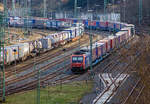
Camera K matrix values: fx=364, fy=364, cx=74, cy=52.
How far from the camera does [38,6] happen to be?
116 metres

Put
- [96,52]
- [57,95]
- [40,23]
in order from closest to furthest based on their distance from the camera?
[57,95], [96,52], [40,23]

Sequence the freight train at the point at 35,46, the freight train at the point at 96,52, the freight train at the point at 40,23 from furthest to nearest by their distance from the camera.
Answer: the freight train at the point at 40,23 → the freight train at the point at 35,46 → the freight train at the point at 96,52

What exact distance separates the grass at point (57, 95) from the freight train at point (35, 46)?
9329 mm

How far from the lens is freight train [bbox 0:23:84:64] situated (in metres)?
36.8

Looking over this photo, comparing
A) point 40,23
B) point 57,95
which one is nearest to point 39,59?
point 57,95

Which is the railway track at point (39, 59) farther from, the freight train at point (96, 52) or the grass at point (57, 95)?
the grass at point (57, 95)

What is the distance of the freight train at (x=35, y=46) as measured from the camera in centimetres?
3681

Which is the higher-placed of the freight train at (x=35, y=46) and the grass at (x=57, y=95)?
the freight train at (x=35, y=46)

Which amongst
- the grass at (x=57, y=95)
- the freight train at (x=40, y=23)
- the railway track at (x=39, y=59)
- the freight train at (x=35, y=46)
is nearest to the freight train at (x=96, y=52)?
the grass at (x=57, y=95)

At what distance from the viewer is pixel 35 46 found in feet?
145

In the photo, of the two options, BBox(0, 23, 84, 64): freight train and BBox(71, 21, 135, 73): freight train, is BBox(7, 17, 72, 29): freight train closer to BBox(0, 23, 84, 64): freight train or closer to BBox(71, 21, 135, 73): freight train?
BBox(0, 23, 84, 64): freight train

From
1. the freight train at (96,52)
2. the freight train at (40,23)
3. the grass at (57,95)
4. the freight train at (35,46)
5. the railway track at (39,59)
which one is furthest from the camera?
the freight train at (40,23)

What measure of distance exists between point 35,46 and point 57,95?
64.0ft

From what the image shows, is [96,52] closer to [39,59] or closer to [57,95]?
[39,59]
